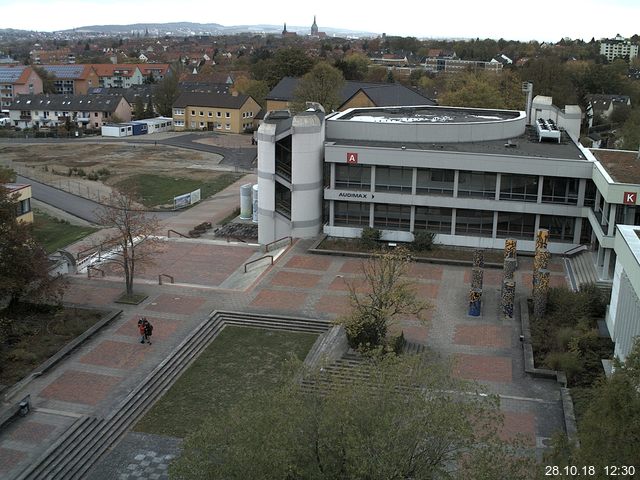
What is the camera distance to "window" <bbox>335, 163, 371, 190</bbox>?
42.3 meters

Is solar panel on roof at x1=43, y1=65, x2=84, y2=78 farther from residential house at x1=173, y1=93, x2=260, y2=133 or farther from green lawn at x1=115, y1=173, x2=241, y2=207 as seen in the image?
green lawn at x1=115, y1=173, x2=241, y2=207

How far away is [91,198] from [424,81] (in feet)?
293

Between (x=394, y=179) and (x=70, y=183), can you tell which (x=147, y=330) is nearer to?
(x=394, y=179)

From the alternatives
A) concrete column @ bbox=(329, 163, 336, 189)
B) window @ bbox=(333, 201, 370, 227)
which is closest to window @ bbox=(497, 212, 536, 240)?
window @ bbox=(333, 201, 370, 227)

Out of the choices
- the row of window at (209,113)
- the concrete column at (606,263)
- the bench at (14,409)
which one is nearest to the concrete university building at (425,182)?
the concrete column at (606,263)

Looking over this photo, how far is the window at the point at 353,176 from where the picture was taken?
42.3m

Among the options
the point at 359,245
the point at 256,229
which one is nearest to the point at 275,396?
the point at 359,245

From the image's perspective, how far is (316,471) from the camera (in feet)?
46.5

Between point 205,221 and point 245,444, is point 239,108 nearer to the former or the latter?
point 205,221

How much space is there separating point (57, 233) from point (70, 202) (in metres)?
10.4

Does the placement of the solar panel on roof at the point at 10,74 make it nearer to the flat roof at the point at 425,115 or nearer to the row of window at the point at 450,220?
the flat roof at the point at 425,115

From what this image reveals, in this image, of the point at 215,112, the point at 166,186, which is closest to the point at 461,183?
the point at 166,186

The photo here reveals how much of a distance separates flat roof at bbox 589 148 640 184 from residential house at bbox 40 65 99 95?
120 m

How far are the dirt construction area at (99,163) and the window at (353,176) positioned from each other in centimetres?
2563
